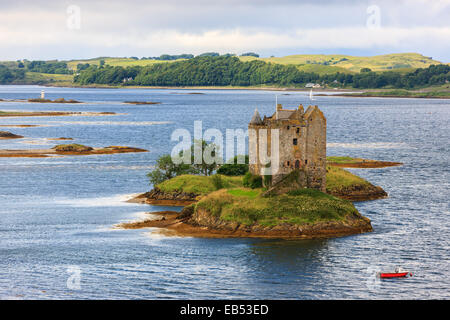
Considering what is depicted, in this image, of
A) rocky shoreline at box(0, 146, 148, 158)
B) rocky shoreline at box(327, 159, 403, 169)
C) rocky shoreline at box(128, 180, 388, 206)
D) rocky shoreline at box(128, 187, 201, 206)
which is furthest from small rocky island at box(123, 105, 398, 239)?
rocky shoreline at box(0, 146, 148, 158)

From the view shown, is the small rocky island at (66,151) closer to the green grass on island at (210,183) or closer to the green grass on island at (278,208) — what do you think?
the green grass on island at (210,183)

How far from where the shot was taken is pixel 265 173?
292 ft

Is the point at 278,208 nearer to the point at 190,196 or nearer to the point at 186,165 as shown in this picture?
the point at 190,196

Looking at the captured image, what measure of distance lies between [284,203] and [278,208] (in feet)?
3.91

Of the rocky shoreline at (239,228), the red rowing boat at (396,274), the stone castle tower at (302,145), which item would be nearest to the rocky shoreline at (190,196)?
the rocky shoreline at (239,228)

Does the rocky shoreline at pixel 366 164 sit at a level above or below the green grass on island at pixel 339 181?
below

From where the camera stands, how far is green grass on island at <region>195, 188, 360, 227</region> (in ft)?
269

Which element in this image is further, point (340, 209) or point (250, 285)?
point (340, 209)

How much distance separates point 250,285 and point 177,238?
19.3 m

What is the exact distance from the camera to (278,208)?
8294 cm

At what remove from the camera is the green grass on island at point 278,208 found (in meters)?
82.1

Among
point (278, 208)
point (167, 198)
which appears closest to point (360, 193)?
point (278, 208)
